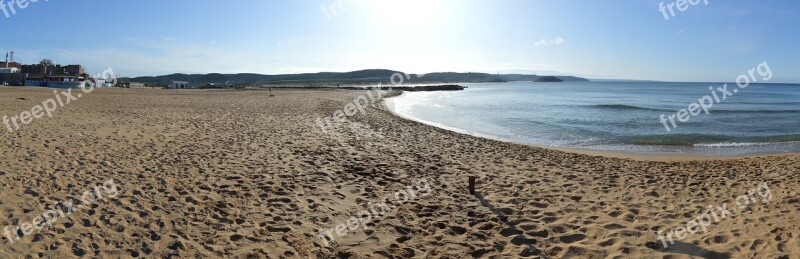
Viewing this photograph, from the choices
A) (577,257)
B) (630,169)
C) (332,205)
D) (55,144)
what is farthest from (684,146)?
(55,144)

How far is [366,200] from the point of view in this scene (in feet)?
27.1

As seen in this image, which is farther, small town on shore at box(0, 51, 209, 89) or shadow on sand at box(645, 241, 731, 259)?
small town on shore at box(0, 51, 209, 89)

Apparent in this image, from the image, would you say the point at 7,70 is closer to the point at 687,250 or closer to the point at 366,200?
the point at 366,200

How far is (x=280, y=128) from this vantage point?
17.9 metres

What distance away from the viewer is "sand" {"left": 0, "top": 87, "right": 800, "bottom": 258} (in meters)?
5.93

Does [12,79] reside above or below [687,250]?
above

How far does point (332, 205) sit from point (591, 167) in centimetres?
765

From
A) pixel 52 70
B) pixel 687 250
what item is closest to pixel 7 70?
pixel 52 70

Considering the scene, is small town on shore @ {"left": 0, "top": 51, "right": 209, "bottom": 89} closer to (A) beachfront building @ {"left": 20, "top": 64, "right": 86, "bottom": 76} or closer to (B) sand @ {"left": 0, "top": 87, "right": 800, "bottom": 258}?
(A) beachfront building @ {"left": 20, "top": 64, "right": 86, "bottom": 76}

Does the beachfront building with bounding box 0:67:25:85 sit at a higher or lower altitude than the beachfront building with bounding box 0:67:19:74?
lower

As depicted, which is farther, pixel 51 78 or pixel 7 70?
pixel 7 70

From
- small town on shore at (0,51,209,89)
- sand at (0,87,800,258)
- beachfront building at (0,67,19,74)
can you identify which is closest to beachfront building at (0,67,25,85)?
small town on shore at (0,51,209,89)

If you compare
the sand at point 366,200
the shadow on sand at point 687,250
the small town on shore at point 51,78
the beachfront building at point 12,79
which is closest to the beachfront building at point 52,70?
the small town on shore at point 51,78

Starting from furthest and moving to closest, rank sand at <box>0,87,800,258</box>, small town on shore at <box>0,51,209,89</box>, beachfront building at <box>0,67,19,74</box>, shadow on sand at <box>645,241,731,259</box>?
beachfront building at <box>0,67,19,74</box> < small town on shore at <box>0,51,209,89</box> < sand at <box>0,87,800,258</box> < shadow on sand at <box>645,241,731,259</box>
